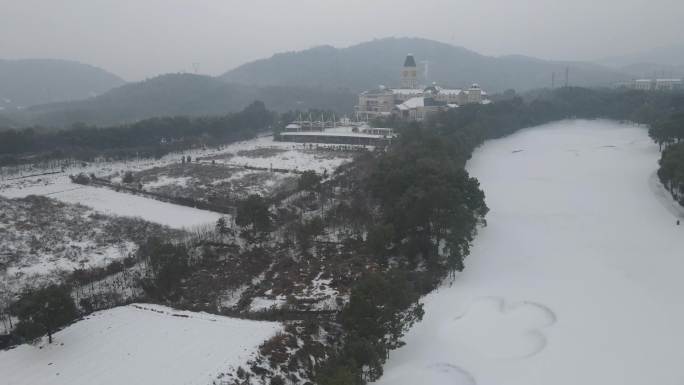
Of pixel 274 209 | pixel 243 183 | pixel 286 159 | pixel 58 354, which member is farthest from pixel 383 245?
pixel 286 159

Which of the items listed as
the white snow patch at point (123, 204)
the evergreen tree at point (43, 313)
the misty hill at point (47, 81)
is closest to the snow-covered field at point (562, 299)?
the evergreen tree at point (43, 313)

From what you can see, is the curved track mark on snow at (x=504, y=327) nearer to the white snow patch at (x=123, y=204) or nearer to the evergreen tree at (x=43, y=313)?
the evergreen tree at (x=43, y=313)

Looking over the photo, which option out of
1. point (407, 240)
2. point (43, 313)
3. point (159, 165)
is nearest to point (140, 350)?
point (43, 313)

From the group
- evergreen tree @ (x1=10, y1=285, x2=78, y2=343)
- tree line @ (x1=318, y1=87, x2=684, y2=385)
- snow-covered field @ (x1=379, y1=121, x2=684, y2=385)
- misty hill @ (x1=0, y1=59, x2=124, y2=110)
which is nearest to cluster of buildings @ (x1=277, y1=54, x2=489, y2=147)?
tree line @ (x1=318, y1=87, x2=684, y2=385)

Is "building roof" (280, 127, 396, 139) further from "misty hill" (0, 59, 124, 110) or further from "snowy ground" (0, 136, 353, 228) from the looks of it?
"misty hill" (0, 59, 124, 110)

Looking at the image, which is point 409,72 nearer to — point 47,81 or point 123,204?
point 123,204

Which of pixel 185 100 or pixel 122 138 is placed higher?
pixel 185 100
